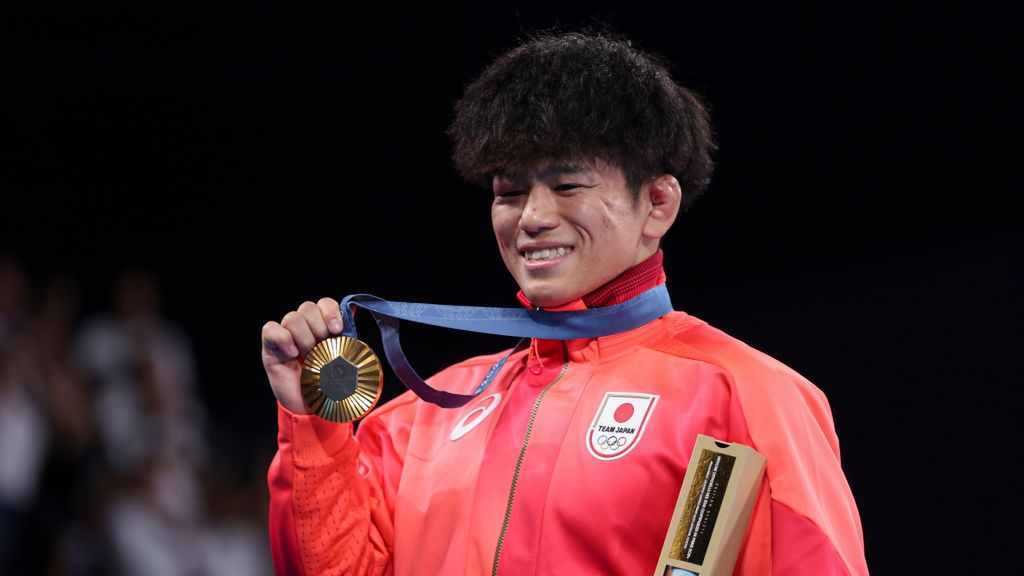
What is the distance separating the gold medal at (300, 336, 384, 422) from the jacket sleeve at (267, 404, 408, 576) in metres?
0.07

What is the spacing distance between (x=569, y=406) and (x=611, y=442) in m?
0.12

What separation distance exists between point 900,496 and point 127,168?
3728 millimetres

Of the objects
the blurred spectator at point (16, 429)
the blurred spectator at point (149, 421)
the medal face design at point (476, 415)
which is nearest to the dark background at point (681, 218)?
the blurred spectator at point (149, 421)

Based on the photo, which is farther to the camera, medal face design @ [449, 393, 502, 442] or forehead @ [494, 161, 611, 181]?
medal face design @ [449, 393, 502, 442]

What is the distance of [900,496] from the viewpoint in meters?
3.13

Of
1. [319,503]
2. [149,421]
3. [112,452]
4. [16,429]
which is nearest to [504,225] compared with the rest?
[319,503]

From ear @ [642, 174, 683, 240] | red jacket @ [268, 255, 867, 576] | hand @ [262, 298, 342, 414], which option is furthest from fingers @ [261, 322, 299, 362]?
ear @ [642, 174, 683, 240]

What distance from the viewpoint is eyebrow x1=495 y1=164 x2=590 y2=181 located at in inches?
70.5

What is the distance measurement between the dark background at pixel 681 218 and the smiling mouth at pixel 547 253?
1320mm

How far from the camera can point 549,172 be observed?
181 centimetres

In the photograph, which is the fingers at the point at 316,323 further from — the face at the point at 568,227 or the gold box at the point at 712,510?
the gold box at the point at 712,510

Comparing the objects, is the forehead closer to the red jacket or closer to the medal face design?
the red jacket

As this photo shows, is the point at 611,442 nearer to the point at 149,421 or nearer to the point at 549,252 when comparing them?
the point at 549,252

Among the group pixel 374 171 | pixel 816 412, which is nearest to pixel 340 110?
pixel 374 171
